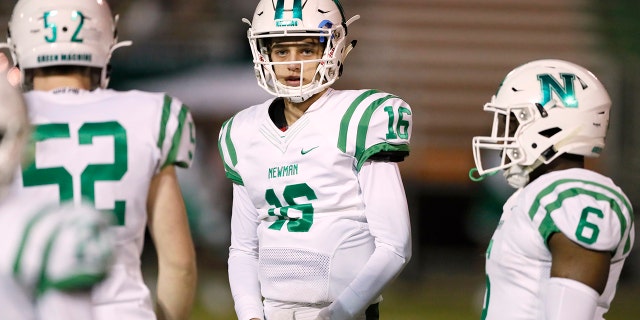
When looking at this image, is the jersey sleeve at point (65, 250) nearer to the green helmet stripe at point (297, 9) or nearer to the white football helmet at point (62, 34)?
the white football helmet at point (62, 34)

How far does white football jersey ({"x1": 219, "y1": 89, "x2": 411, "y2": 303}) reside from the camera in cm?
325

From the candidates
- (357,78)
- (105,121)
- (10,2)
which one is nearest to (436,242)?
(357,78)

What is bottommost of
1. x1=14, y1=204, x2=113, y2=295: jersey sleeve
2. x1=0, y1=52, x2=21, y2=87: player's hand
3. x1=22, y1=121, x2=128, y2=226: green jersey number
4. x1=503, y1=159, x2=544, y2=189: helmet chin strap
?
x1=14, y1=204, x2=113, y2=295: jersey sleeve

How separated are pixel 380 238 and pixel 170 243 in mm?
704

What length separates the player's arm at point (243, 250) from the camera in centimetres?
340

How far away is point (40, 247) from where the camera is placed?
2607 mm

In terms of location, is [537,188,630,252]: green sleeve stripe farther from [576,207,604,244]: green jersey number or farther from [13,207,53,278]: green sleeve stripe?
[13,207,53,278]: green sleeve stripe

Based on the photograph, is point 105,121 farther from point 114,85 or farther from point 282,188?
point 114,85

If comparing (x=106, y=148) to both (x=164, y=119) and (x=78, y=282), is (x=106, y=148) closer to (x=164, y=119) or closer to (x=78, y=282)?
(x=164, y=119)

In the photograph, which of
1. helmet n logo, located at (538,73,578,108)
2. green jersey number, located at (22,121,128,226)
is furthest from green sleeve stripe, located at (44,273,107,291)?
helmet n logo, located at (538,73,578,108)

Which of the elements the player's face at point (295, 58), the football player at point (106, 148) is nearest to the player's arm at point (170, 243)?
the football player at point (106, 148)

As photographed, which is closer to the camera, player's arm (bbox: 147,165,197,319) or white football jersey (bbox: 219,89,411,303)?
player's arm (bbox: 147,165,197,319)

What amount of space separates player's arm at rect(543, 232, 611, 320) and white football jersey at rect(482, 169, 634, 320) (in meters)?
0.03

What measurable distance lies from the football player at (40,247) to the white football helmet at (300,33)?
945mm
